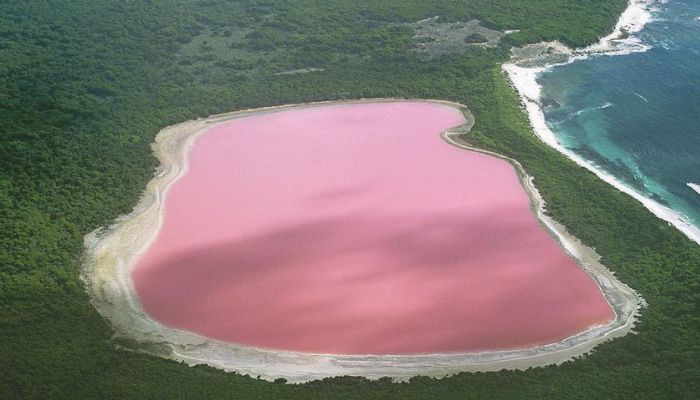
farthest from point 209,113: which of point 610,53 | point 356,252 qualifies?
point 610,53

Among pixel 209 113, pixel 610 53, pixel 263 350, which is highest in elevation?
pixel 610 53

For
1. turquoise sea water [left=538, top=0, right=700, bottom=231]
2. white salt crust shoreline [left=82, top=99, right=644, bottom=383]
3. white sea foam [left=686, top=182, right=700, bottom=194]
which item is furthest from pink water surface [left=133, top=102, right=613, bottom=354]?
white sea foam [left=686, top=182, right=700, bottom=194]

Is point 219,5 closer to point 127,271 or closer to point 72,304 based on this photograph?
point 127,271

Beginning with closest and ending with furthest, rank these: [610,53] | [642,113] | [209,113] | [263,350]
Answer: [263,350], [209,113], [642,113], [610,53]

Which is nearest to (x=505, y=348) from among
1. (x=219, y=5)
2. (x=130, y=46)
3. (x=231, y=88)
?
(x=231, y=88)

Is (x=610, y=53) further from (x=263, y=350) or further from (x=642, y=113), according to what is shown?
(x=263, y=350)

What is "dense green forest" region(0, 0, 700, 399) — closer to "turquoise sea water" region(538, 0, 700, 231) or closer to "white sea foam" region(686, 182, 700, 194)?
"turquoise sea water" region(538, 0, 700, 231)
